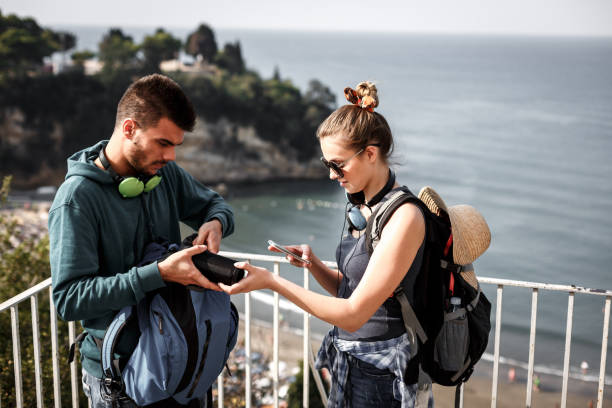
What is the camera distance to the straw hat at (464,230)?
1.88m

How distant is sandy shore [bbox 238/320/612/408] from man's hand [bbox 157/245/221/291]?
14.2m

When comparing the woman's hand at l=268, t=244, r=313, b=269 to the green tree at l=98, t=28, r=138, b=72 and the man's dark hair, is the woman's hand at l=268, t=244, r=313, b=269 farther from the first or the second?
the green tree at l=98, t=28, r=138, b=72

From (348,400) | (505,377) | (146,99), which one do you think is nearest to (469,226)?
(348,400)

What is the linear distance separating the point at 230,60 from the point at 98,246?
65024mm

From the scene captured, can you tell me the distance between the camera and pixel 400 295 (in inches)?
73.0

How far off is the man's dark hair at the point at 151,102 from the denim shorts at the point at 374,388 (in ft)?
3.66

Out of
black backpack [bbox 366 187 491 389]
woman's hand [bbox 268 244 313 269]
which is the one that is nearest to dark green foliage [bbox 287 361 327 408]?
woman's hand [bbox 268 244 313 269]

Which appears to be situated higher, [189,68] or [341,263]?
[189,68]

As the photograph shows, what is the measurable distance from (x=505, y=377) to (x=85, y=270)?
68.3 ft

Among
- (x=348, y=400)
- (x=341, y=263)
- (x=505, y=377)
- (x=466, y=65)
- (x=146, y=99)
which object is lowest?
(x=505, y=377)

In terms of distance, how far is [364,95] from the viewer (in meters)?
2.03

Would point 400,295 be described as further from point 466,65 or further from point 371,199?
point 466,65

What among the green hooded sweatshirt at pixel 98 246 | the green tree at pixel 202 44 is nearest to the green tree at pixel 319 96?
the green tree at pixel 202 44

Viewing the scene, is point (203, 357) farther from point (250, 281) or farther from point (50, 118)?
point (50, 118)
